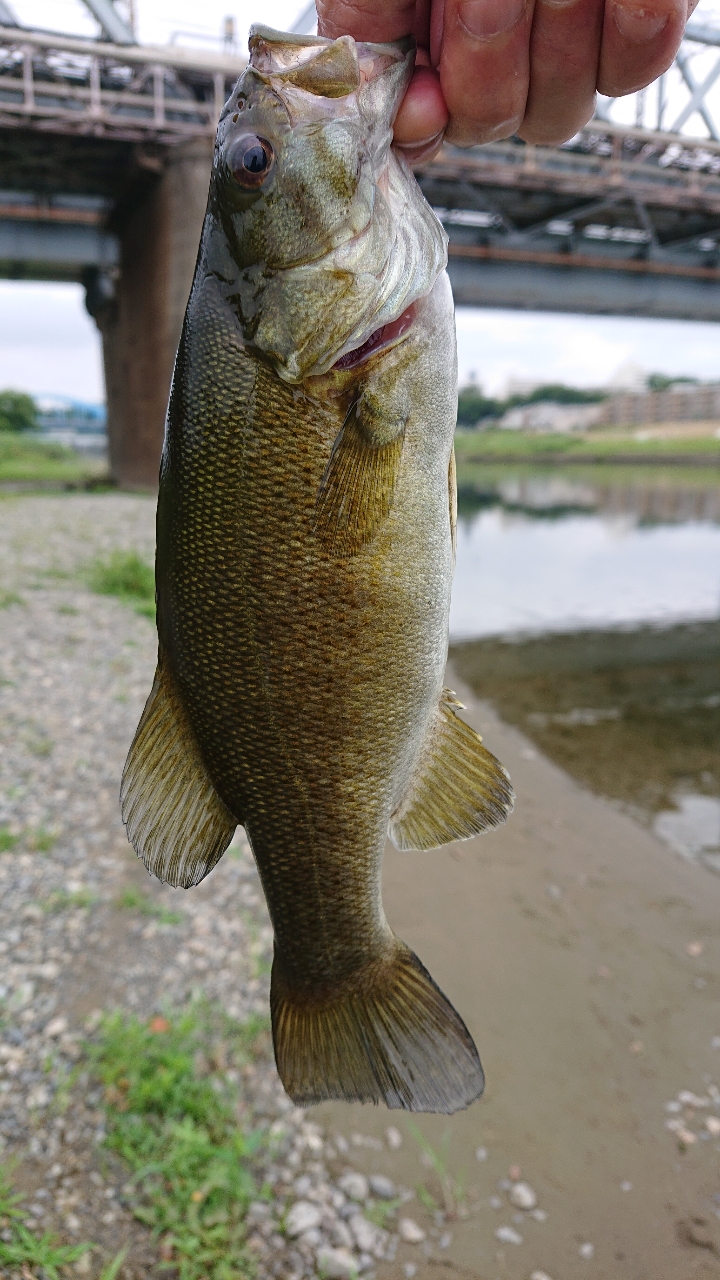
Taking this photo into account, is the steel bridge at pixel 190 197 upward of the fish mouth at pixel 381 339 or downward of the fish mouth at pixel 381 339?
upward

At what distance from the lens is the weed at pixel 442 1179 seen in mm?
3514

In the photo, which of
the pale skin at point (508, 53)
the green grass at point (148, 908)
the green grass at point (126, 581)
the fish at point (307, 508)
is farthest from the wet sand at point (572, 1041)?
the green grass at point (126, 581)

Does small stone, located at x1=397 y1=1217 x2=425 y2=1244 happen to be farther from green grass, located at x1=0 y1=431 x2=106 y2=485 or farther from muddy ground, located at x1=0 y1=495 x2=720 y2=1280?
green grass, located at x1=0 y1=431 x2=106 y2=485

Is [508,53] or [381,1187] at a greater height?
[508,53]

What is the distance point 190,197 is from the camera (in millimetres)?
18688

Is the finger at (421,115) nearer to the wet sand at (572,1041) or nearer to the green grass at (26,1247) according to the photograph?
the green grass at (26,1247)

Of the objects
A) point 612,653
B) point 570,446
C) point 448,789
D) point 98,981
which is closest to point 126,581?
point 612,653

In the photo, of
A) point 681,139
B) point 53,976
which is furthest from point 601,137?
point 53,976

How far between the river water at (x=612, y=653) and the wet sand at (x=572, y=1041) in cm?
108

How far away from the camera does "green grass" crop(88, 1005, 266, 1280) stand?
3.01 meters

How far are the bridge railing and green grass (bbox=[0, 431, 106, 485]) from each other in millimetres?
13664

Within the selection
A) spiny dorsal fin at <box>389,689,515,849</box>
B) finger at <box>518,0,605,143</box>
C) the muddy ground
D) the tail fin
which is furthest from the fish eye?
the muddy ground

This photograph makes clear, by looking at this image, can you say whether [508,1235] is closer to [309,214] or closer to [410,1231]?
[410,1231]

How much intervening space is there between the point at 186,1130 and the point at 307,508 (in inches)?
121
